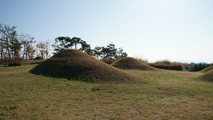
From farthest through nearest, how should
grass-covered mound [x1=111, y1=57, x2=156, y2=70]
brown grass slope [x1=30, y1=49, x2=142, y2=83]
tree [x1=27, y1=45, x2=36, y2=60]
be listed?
tree [x1=27, y1=45, x2=36, y2=60] < grass-covered mound [x1=111, y1=57, x2=156, y2=70] < brown grass slope [x1=30, y1=49, x2=142, y2=83]

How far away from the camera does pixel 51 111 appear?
475 cm

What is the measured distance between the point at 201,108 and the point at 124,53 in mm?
45008

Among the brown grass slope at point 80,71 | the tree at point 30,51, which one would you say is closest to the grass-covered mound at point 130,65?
the brown grass slope at point 80,71

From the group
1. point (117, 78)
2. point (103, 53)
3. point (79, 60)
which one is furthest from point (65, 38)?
point (117, 78)

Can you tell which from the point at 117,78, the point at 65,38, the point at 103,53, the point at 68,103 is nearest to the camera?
the point at 68,103

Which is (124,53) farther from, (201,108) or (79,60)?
(201,108)

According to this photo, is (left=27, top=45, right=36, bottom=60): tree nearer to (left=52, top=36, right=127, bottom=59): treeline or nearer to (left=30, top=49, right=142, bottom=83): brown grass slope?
(left=52, top=36, right=127, bottom=59): treeline

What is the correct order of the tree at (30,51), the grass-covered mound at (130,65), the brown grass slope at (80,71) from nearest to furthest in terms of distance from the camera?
the brown grass slope at (80,71), the grass-covered mound at (130,65), the tree at (30,51)

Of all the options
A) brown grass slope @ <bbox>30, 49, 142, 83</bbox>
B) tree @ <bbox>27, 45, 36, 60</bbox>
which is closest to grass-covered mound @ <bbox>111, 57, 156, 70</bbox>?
brown grass slope @ <bbox>30, 49, 142, 83</bbox>

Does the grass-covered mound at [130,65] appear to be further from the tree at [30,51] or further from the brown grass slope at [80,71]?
the tree at [30,51]

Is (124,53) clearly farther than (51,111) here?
Yes

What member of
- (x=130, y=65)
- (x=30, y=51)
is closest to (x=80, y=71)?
(x=130, y=65)

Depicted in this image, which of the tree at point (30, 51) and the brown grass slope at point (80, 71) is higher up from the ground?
the tree at point (30, 51)

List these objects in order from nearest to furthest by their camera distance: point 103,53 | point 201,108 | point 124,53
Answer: point 201,108, point 103,53, point 124,53
